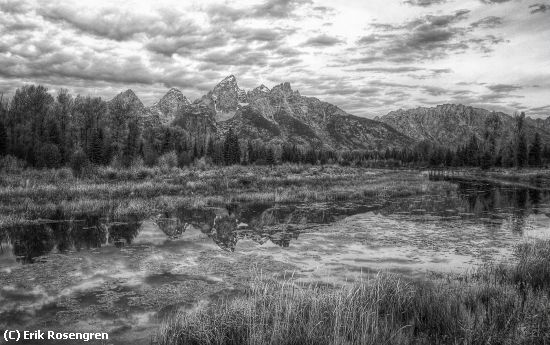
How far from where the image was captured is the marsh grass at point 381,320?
700 cm

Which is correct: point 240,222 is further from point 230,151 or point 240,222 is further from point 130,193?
point 230,151

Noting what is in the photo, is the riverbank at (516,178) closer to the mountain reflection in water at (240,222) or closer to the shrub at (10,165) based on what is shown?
the mountain reflection in water at (240,222)

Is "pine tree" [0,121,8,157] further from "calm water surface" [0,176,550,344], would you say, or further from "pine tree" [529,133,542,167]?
"pine tree" [529,133,542,167]

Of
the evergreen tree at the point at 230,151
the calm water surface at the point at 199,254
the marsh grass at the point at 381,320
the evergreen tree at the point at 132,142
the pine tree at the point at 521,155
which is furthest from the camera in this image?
the pine tree at the point at 521,155

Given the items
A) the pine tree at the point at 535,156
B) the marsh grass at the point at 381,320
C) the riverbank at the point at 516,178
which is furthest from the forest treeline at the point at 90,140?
the marsh grass at the point at 381,320

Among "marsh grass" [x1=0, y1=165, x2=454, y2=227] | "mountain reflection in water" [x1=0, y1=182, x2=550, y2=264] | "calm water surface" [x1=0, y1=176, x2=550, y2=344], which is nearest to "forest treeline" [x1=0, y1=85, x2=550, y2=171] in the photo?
"marsh grass" [x1=0, y1=165, x2=454, y2=227]

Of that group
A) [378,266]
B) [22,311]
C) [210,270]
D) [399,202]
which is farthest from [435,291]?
[399,202]

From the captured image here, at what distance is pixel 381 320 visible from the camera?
317 inches

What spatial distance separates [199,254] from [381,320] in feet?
32.1

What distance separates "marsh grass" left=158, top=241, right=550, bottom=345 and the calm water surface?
182cm

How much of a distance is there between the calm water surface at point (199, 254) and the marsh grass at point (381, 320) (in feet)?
5.97

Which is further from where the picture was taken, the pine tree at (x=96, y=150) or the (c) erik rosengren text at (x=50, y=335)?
the pine tree at (x=96, y=150)

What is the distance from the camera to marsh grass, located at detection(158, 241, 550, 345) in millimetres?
6997

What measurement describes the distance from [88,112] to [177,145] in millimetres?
29651
